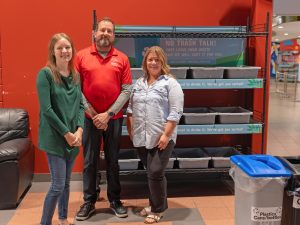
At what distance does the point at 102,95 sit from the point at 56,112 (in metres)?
0.59

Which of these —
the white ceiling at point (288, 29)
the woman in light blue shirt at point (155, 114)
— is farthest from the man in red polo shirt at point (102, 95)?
the white ceiling at point (288, 29)

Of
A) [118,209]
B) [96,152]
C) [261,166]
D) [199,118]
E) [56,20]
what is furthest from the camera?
[56,20]

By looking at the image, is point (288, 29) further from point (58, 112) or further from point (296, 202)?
point (296, 202)

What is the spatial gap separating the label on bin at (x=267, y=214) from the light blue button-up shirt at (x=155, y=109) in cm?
115

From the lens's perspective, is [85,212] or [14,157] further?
[14,157]

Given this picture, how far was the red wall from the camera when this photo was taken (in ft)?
13.6

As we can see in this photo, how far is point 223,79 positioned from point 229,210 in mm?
1280

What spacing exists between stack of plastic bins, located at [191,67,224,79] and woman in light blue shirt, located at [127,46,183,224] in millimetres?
675

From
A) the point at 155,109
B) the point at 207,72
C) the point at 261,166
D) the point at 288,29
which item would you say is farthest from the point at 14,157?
the point at 288,29

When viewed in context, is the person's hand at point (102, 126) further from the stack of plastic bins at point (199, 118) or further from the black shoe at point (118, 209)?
the stack of plastic bins at point (199, 118)

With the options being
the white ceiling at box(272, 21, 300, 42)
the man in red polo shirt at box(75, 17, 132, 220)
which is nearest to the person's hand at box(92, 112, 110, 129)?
the man in red polo shirt at box(75, 17, 132, 220)

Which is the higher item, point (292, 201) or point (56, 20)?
point (56, 20)

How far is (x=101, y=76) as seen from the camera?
3217mm

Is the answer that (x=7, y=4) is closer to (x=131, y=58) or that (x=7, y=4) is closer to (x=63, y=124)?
(x=131, y=58)
